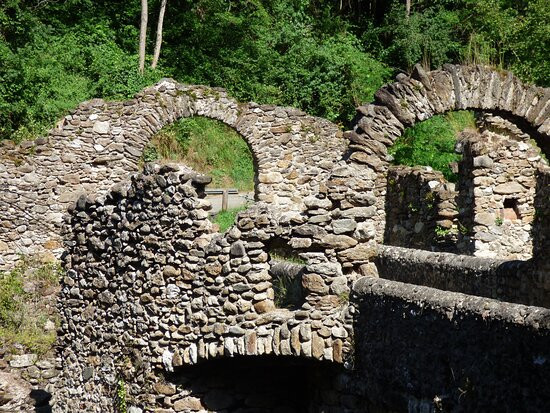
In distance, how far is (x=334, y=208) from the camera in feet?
27.7

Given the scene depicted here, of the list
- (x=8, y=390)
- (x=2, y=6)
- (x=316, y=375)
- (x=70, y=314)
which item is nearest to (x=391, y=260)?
(x=316, y=375)

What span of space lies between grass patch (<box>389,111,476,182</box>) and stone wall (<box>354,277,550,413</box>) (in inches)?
430

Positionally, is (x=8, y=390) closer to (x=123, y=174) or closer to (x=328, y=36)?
(x=123, y=174)

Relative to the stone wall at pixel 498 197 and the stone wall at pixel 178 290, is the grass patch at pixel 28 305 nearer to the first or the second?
the stone wall at pixel 178 290

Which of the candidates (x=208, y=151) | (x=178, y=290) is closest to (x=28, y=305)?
(x=178, y=290)

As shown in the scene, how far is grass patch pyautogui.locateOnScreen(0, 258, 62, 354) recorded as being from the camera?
12242 millimetres

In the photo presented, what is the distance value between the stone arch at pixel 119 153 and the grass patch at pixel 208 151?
638 cm

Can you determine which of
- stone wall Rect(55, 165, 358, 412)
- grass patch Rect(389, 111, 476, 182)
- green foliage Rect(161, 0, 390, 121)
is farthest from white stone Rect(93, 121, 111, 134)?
green foliage Rect(161, 0, 390, 121)

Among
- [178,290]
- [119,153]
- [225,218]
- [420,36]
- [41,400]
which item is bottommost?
[41,400]

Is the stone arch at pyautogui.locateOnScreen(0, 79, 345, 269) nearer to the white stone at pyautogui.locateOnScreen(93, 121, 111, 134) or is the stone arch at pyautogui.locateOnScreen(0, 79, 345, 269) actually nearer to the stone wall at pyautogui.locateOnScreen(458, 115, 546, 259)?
the white stone at pyautogui.locateOnScreen(93, 121, 111, 134)

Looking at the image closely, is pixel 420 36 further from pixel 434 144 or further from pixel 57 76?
pixel 57 76

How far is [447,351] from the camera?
6.55 m

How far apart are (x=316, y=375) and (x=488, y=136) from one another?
567 cm

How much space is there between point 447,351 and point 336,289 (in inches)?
72.2
